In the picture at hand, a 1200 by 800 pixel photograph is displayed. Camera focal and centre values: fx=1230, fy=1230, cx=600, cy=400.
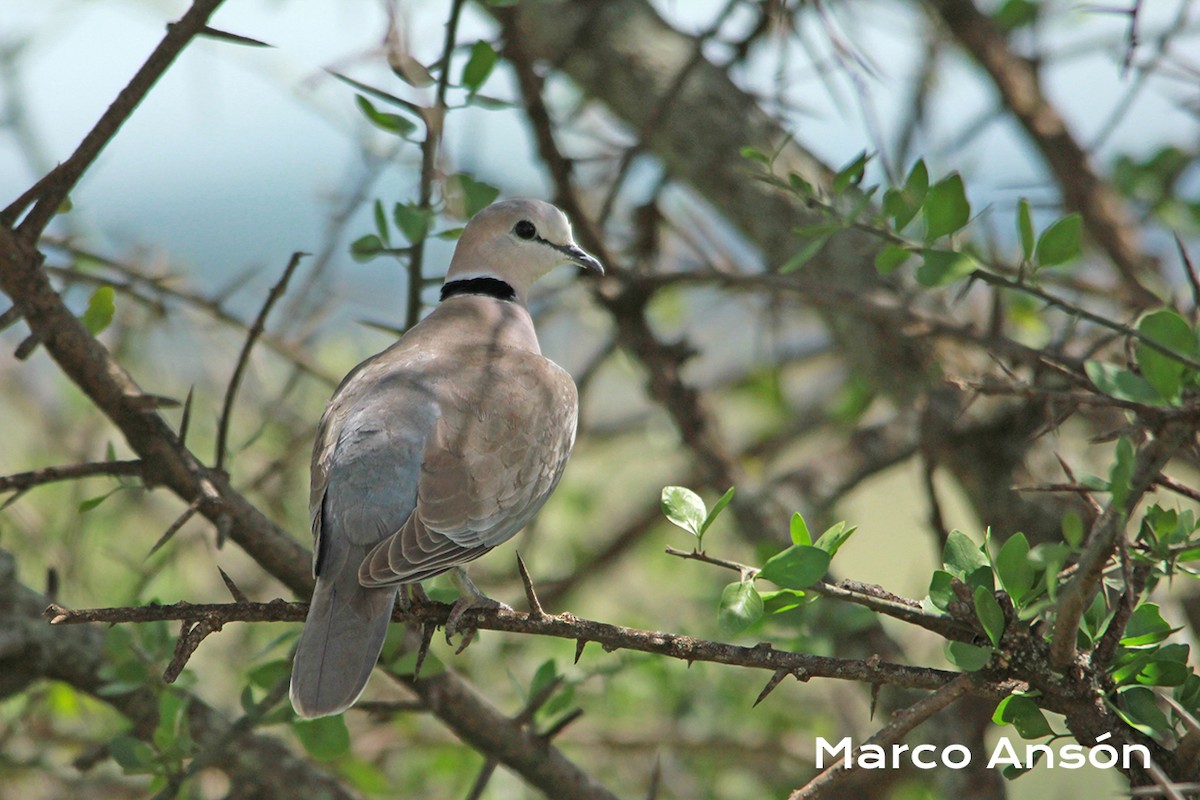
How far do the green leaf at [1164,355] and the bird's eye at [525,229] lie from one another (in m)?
1.98

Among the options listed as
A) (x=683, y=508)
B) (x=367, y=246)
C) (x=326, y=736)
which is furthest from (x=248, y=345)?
(x=683, y=508)

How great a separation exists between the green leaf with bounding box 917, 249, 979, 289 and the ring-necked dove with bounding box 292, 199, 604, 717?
0.97 m

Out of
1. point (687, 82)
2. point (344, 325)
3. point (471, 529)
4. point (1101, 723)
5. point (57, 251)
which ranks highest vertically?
point (344, 325)

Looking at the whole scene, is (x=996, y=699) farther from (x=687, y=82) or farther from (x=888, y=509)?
(x=888, y=509)

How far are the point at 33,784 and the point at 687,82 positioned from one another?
112 inches

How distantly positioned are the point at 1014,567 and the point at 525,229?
2.01m

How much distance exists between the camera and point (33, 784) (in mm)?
3738

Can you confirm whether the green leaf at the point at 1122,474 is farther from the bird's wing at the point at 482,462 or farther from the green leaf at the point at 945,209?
the bird's wing at the point at 482,462

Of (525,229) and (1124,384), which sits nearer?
(1124,384)

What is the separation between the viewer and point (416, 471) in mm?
2414

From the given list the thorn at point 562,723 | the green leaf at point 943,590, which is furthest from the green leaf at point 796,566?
the thorn at point 562,723

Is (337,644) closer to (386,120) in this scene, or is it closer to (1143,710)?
(386,120)

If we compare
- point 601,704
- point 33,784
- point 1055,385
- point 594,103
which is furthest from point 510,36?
point 33,784

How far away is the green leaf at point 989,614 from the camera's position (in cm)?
154
